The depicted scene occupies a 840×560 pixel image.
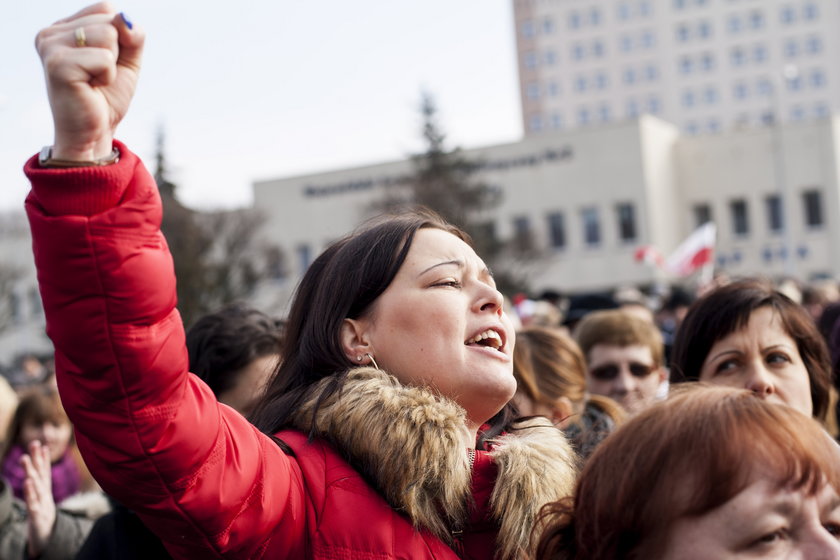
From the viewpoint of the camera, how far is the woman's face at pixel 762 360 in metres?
3.38

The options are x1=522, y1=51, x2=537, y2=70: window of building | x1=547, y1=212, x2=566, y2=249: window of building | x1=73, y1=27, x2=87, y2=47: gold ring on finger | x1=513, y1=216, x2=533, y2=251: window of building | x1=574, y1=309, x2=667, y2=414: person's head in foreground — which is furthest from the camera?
x1=522, y1=51, x2=537, y2=70: window of building

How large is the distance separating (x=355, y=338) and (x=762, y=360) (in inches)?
59.5

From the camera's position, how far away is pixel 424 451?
215 centimetres

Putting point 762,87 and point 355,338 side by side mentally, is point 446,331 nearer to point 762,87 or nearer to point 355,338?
point 355,338

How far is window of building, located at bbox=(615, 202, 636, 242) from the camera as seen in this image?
4691 centimetres

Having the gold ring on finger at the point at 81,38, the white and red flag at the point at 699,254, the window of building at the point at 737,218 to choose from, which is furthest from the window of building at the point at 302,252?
the gold ring on finger at the point at 81,38

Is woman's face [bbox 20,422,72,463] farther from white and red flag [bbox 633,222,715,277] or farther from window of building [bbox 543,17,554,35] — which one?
window of building [bbox 543,17,554,35]

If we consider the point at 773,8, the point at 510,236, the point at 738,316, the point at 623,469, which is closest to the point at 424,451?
the point at 623,469

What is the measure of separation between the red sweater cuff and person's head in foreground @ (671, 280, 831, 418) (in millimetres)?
2177

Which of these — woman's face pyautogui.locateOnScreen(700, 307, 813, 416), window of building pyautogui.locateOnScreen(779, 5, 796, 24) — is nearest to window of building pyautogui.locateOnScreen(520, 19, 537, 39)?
window of building pyautogui.locateOnScreen(779, 5, 796, 24)

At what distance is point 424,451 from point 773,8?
9245cm

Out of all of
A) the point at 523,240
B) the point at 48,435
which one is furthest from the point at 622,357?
the point at 523,240

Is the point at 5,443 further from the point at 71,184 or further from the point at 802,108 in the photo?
the point at 802,108

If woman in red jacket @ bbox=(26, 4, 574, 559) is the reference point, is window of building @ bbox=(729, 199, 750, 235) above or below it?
below
